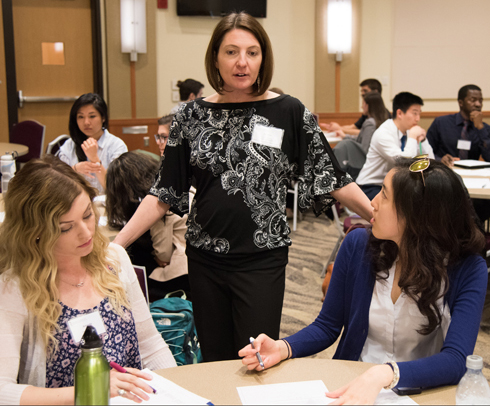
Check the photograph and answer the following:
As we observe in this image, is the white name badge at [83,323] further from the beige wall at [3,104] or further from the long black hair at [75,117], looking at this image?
the beige wall at [3,104]

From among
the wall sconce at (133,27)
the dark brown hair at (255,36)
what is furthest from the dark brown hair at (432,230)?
the wall sconce at (133,27)

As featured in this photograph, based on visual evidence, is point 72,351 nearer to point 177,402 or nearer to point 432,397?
point 177,402

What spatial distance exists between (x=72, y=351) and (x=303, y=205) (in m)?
0.93

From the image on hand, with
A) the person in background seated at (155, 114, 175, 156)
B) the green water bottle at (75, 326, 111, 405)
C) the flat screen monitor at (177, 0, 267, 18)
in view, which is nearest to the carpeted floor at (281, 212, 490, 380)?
the person in background seated at (155, 114, 175, 156)

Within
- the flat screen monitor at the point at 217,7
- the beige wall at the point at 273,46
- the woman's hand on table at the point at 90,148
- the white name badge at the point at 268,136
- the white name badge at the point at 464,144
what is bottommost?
the white name badge at the point at 464,144

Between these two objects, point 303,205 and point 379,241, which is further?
point 303,205

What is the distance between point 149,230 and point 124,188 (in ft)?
0.80

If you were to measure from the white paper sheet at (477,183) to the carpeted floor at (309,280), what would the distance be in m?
0.83

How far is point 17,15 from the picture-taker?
22.6 ft

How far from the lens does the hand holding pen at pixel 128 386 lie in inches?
50.6

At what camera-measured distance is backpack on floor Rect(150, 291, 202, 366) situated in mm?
2400

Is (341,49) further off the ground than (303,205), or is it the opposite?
(341,49)

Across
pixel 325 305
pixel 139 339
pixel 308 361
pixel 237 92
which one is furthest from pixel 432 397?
pixel 237 92

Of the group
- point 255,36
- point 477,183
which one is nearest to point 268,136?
point 255,36
